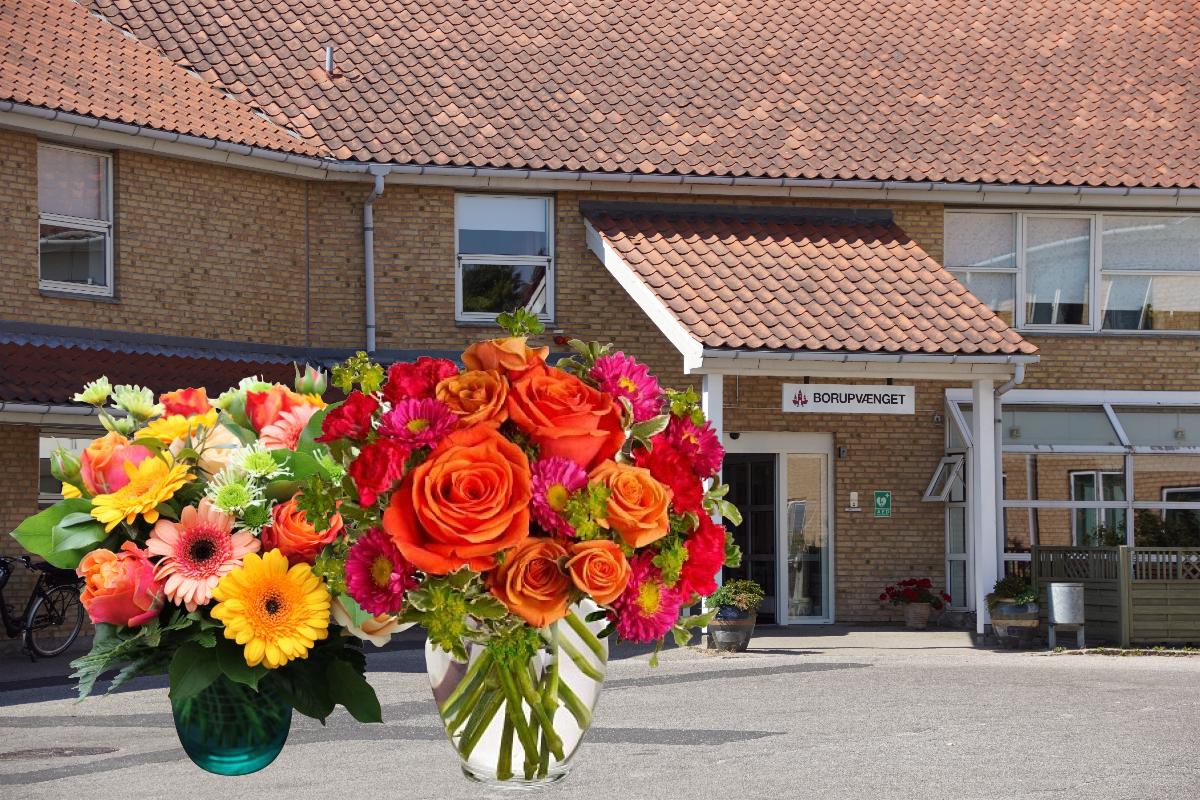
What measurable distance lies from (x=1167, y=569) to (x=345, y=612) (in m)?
18.3

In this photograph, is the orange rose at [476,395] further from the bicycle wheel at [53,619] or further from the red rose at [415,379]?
the bicycle wheel at [53,619]

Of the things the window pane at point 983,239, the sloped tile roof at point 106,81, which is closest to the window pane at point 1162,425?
the window pane at point 983,239

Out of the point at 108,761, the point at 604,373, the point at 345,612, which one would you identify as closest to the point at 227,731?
the point at 345,612

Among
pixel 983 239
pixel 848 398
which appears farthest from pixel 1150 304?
pixel 848 398

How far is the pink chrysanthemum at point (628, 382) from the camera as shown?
2488 mm

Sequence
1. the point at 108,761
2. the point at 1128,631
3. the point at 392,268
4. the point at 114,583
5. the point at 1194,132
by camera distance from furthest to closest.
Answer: the point at 1194,132, the point at 392,268, the point at 1128,631, the point at 108,761, the point at 114,583

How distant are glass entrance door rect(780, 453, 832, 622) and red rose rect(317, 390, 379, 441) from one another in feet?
64.9

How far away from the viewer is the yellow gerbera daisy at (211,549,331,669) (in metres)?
2.38

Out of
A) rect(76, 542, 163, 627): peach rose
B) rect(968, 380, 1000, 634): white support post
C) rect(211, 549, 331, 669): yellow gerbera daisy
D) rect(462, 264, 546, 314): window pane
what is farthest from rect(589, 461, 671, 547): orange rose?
rect(462, 264, 546, 314): window pane

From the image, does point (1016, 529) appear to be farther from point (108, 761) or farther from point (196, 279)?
point (108, 761)

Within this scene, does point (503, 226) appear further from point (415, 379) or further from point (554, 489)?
point (554, 489)

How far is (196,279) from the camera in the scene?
65.1 ft

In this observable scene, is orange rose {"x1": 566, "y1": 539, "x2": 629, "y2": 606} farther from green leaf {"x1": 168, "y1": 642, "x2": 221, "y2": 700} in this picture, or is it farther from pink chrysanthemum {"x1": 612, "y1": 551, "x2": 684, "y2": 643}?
green leaf {"x1": 168, "y1": 642, "x2": 221, "y2": 700}

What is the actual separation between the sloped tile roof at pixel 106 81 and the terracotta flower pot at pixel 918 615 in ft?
29.6
